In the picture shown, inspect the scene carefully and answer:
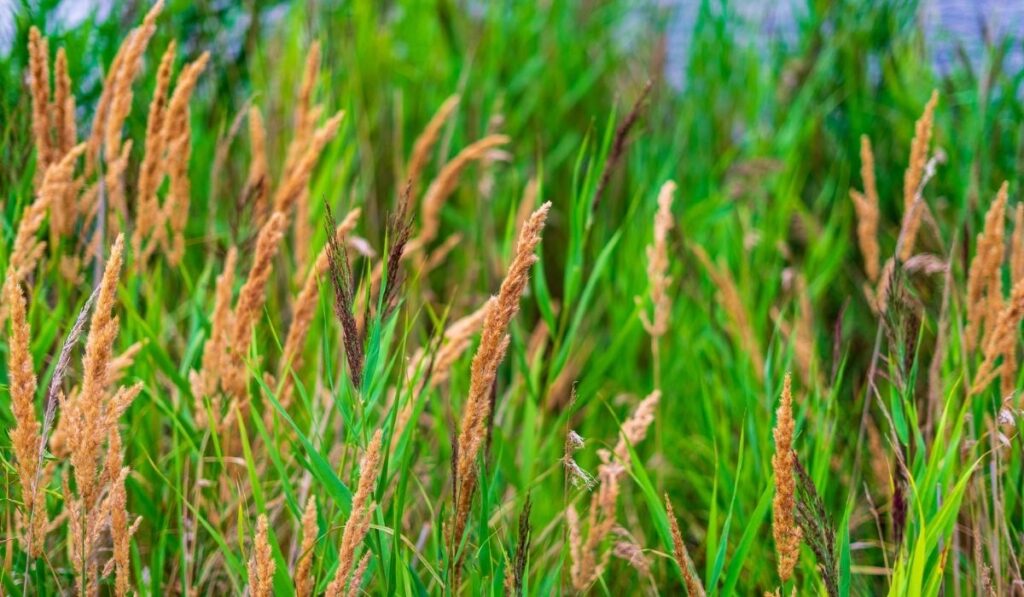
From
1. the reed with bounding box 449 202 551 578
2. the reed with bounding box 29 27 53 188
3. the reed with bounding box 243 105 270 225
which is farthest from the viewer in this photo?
the reed with bounding box 243 105 270 225

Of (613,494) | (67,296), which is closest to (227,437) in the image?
(67,296)

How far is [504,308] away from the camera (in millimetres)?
918

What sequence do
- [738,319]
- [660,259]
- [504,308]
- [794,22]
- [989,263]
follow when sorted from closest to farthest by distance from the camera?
[504,308]
[989,263]
[660,259]
[738,319]
[794,22]

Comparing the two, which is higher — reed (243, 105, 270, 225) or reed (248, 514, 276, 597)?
reed (243, 105, 270, 225)

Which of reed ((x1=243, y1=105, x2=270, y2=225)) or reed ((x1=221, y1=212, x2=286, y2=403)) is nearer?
reed ((x1=221, y1=212, x2=286, y2=403))

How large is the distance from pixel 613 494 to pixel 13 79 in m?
1.25

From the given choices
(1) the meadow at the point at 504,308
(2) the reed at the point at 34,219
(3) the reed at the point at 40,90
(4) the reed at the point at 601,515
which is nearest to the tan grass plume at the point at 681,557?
(1) the meadow at the point at 504,308

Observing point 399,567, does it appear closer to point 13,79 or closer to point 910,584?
point 910,584

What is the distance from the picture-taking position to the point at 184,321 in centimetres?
199

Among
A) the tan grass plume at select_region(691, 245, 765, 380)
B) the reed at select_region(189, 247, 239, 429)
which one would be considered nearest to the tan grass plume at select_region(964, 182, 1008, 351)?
the tan grass plume at select_region(691, 245, 765, 380)

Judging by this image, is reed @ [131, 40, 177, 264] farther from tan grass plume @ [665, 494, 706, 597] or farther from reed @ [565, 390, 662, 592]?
tan grass plume @ [665, 494, 706, 597]

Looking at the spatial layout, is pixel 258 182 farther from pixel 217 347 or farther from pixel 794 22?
pixel 794 22

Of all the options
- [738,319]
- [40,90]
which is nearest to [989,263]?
[738,319]

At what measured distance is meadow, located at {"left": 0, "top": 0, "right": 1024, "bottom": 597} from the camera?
43.0 inches
